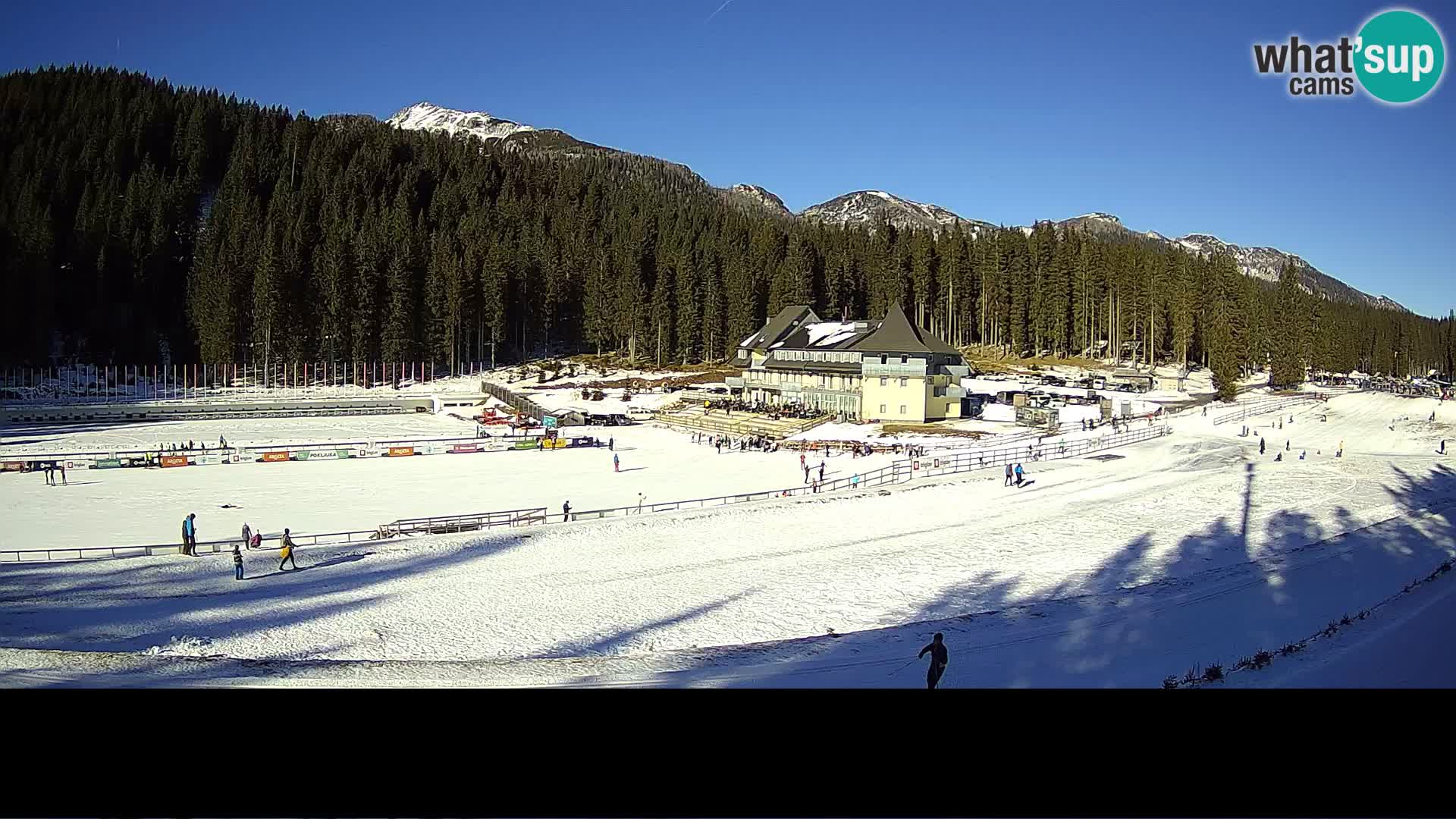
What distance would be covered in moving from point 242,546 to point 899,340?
2716cm

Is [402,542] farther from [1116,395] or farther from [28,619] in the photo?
[1116,395]

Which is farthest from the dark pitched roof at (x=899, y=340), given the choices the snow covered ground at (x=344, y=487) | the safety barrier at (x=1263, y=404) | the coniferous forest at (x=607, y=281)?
the coniferous forest at (x=607, y=281)

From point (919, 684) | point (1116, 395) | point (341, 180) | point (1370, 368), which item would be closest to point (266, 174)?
point (341, 180)

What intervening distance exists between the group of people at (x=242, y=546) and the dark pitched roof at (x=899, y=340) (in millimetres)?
26206

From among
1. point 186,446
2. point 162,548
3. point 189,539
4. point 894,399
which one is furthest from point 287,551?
point 894,399

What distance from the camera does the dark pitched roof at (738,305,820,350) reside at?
160 feet

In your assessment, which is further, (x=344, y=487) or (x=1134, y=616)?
(x=344, y=487)

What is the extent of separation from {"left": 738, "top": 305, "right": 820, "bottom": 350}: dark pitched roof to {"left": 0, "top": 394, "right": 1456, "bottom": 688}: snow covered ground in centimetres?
2606

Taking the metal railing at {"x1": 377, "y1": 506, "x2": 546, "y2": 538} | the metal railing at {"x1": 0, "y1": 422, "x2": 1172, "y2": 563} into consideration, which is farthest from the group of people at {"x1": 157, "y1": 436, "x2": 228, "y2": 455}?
the metal railing at {"x1": 377, "y1": 506, "x2": 546, "y2": 538}

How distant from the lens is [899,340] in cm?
3706

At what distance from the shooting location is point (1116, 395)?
1657 inches

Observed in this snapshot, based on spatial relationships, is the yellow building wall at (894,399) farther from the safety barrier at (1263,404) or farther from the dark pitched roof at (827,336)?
the safety barrier at (1263,404)

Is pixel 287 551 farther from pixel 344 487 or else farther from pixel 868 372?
pixel 868 372

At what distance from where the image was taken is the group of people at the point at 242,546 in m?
14.1
